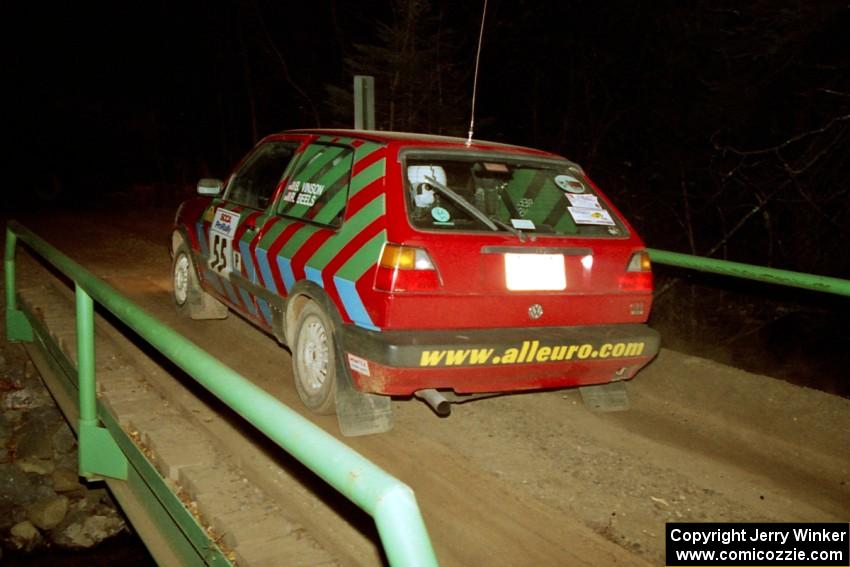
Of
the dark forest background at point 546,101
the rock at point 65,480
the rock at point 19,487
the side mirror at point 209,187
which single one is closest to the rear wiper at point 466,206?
the side mirror at point 209,187

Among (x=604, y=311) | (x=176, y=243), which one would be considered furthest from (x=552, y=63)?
(x=604, y=311)

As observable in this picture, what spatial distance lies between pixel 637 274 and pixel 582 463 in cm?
119

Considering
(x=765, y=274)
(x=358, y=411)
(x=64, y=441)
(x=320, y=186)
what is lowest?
(x=64, y=441)

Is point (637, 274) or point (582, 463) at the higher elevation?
point (637, 274)

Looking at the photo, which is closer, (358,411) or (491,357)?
(491,357)

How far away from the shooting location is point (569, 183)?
4578mm

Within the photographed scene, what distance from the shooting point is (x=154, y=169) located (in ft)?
99.9

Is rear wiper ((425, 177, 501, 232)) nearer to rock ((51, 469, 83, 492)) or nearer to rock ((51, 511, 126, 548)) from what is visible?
rock ((51, 511, 126, 548))

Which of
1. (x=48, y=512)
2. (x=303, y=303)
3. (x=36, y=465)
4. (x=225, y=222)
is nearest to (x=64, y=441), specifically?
(x=36, y=465)

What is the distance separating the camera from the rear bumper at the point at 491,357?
374 centimetres

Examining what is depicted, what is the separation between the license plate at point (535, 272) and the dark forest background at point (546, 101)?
6.37 m

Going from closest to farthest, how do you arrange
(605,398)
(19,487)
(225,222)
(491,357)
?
(491,357)
(605,398)
(225,222)
(19,487)

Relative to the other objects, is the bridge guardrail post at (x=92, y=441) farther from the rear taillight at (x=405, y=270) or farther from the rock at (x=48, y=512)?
the rock at (x=48, y=512)

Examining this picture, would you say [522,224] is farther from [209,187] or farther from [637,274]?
[209,187]
